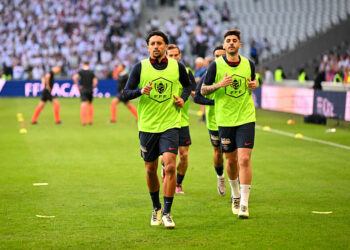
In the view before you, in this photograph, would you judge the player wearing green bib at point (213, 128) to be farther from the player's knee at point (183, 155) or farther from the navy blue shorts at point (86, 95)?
the navy blue shorts at point (86, 95)

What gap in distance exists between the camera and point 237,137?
789cm

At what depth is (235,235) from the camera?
6855 mm

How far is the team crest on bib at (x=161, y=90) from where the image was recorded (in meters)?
7.30

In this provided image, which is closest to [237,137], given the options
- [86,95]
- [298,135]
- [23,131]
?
[298,135]

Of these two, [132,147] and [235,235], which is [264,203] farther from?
[132,147]

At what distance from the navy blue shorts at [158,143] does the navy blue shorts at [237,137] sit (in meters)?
0.85

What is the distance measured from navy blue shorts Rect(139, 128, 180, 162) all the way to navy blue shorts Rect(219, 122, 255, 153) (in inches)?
33.6

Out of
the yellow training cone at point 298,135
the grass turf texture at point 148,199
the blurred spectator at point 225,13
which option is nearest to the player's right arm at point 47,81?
the grass turf texture at point 148,199

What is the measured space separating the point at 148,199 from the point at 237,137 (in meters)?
1.82

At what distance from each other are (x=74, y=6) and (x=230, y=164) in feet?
A: 122

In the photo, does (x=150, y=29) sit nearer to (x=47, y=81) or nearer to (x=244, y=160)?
(x=47, y=81)

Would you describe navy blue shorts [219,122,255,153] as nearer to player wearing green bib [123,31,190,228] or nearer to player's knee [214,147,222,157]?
player wearing green bib [123,31,190,228]

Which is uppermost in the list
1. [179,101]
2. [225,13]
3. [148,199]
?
[225,13]

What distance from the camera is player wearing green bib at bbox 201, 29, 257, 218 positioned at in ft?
25.5
